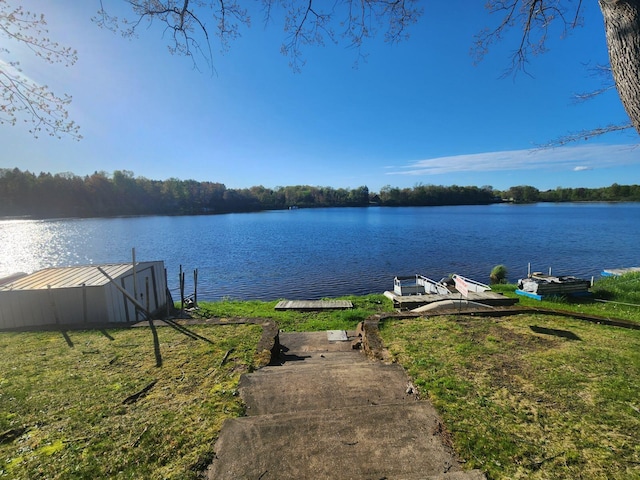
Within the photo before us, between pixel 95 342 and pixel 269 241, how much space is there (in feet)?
131

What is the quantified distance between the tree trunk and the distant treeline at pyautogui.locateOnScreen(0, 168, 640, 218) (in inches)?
4862

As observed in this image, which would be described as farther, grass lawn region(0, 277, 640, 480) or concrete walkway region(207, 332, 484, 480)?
grass lawn region(0, 277, 640, 480)

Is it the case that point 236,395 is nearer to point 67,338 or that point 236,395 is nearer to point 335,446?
point 335,446

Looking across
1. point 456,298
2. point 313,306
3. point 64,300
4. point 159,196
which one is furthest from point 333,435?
point 159,196

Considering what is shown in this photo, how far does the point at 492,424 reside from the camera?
11.2 feet

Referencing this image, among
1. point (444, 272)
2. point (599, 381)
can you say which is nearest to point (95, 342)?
point (599, 381)

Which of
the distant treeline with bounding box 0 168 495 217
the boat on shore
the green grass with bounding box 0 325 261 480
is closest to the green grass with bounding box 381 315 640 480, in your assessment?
the green grass with bounding box 0 325 261 480

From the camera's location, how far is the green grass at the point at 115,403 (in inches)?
116

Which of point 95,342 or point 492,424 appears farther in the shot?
point 95,342

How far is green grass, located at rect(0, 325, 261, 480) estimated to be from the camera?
2.95 metres

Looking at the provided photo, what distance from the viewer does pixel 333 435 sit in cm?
308

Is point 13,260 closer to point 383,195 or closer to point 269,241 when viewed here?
point 269,241

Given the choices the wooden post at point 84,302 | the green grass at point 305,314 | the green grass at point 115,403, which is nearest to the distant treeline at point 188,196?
the green grass at point 305,314

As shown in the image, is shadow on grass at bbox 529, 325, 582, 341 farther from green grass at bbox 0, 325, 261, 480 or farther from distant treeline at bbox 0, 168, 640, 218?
distant treeline at bbox 0, 168, 640, 218
